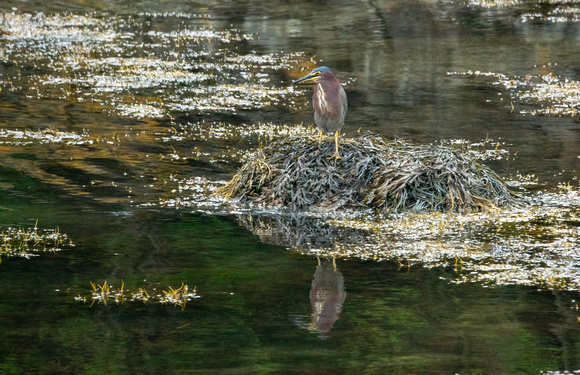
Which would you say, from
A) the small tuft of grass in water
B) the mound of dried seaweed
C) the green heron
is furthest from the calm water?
the green heron

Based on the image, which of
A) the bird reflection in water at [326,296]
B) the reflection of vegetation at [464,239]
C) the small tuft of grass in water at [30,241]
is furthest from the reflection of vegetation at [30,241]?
the bird reflection in water at [326,296]

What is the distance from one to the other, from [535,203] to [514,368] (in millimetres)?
5109

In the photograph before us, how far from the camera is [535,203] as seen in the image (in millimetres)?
11422

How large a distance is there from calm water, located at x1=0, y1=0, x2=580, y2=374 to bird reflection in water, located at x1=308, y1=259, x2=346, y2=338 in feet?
0.08

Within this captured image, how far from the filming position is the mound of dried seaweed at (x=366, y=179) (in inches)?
436

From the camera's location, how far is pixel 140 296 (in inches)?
323

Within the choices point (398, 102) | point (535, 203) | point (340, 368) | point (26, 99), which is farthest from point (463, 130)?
point (340, 368)

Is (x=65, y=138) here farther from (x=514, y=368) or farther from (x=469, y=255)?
(x=514, y=368)

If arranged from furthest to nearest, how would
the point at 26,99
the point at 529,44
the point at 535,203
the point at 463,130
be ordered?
the point at 529,44, the point at 26,99, the point at 463,130, the point at 535,203

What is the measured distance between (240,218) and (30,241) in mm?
2517

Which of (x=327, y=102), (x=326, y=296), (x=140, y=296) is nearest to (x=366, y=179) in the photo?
(x=327, y=102)

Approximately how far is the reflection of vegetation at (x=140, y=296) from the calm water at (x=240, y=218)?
8 cm

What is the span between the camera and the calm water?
7.09 metres

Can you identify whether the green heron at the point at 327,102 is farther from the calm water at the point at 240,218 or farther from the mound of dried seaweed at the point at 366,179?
the calm water at the point at 240,218
